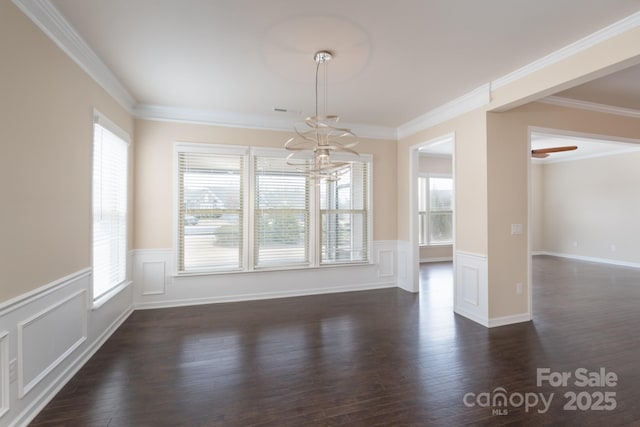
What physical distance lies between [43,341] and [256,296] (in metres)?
2.80

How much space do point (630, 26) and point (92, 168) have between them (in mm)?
4870

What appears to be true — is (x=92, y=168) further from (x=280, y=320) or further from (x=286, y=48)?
(x=280, y=320)

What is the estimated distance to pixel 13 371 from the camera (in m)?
1.89

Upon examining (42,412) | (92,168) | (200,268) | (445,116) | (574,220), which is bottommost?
(42,412)

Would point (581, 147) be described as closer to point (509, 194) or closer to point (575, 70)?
point (509, 194)

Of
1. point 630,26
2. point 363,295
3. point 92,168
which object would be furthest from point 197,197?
point 630,26

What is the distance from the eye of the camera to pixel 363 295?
500cm

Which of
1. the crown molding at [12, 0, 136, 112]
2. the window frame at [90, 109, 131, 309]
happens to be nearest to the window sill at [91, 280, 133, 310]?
the window frame at [90, 109, 131, 309]

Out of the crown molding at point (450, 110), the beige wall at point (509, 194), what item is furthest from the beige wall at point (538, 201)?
the crown molding at point (450, 110)

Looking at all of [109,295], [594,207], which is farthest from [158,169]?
[594,207]

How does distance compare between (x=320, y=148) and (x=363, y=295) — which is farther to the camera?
(x=363, y=295)

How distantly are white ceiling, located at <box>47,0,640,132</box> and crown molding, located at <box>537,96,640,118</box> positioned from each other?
0.63m

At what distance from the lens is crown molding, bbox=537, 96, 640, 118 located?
3821 millimetres

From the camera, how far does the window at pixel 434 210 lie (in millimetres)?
8219
